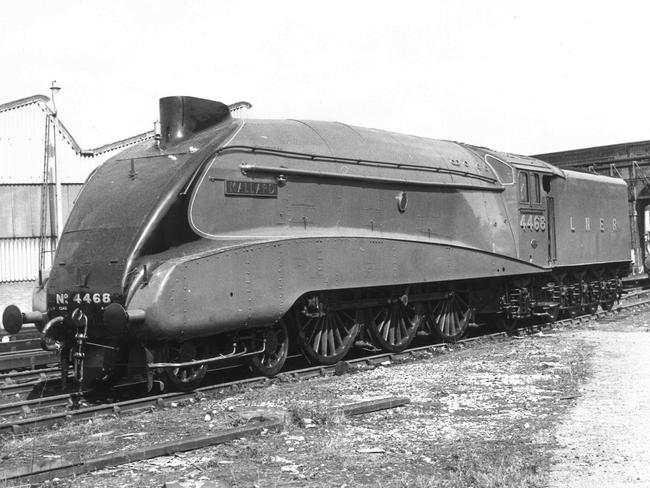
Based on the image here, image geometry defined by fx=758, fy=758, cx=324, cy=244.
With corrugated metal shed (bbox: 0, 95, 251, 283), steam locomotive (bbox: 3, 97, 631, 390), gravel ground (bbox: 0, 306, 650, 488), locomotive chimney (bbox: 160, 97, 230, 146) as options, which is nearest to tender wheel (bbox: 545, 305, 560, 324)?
steam locomotive (bbox: 3, 97, 631, 390)

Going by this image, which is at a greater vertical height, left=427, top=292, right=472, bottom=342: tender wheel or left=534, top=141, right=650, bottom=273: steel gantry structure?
left=534, top=141, right=650, bottom=273: steel gantry structure

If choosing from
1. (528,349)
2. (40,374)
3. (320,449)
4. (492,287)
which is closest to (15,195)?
(40,374)

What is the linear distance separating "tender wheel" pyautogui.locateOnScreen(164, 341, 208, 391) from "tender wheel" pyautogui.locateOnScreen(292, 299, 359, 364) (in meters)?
1.64

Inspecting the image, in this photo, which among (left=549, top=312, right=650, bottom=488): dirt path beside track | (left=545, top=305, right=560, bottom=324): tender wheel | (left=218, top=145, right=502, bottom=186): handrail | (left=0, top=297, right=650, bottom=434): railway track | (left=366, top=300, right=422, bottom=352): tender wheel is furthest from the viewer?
(left=545, top=305, right=560, bottom=324): tender wheel

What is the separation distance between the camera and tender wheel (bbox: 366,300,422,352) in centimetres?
1143

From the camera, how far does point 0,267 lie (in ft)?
71.9

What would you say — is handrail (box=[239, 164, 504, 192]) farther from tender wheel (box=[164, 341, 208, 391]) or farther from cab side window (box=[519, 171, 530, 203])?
tender wheel (box=[164, 341, 208, 391])

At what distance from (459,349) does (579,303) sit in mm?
5594

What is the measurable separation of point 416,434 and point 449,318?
21.1 ft

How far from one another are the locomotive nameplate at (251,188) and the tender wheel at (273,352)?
1.65m

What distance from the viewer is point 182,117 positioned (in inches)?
379

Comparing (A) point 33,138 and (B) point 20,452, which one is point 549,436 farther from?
(A) point 33,138

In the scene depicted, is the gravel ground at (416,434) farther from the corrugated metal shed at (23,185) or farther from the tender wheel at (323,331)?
the corrugated metal shed at (23,185)

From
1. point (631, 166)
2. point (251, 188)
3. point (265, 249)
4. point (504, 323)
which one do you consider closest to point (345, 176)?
point (251, 188)
